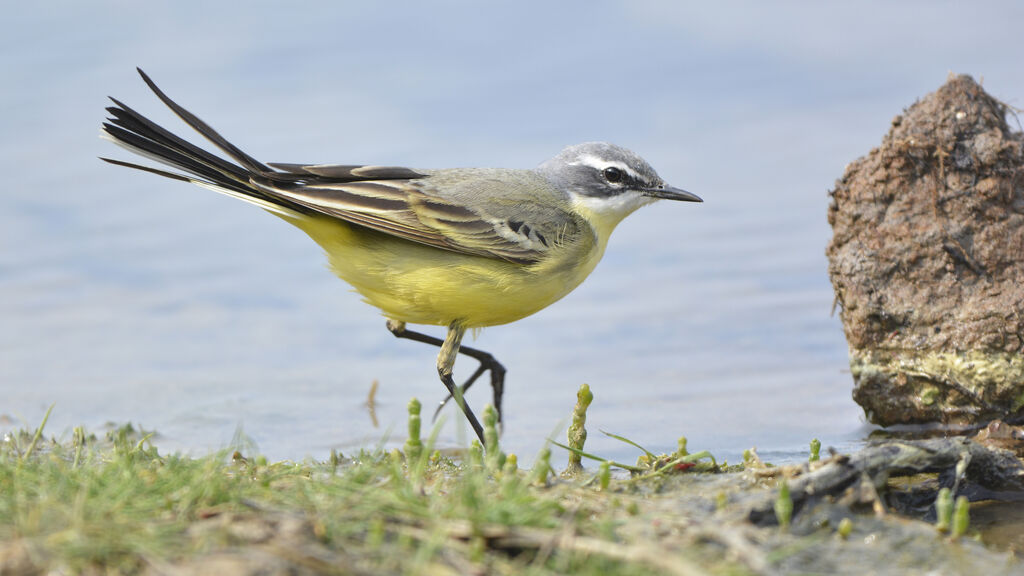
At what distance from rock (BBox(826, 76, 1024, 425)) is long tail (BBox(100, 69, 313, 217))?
4.37m

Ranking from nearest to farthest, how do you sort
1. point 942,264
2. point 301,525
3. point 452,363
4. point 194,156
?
point 301,525, point 194,156, point 942,264, point 452,363

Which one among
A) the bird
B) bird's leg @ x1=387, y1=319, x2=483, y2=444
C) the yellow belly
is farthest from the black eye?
bird's leg @ x1=387, y1=319, x2=483, y2=444

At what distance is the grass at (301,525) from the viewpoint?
3.55 m

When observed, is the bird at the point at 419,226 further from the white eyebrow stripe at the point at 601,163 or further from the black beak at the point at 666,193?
the black beak at the point at 666,193

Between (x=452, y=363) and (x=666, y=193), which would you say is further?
(x=666, y=193)

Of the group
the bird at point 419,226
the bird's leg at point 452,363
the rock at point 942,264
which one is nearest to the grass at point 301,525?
the bird at point 419,226

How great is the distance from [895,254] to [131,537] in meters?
6.20

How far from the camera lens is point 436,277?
24.0 ft

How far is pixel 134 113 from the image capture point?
7.01 metres

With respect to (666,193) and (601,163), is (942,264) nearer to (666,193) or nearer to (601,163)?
(666,193)

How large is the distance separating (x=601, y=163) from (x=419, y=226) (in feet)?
6.19

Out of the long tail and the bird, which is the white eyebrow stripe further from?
the long tail

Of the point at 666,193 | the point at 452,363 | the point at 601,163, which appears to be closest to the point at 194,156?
the point at 452,363

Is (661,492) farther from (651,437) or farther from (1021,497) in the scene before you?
(651,437)
